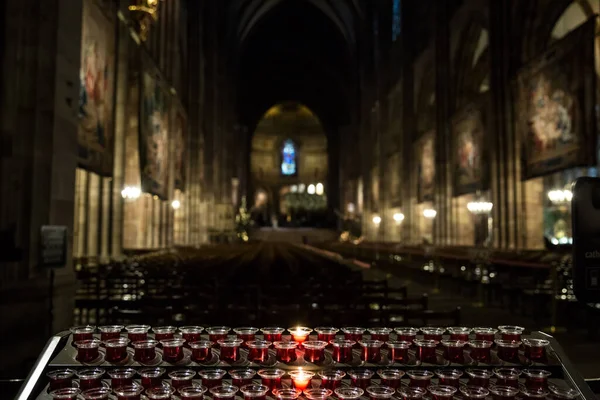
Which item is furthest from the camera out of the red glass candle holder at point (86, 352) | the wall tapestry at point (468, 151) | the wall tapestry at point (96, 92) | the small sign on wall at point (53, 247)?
the wall tapestry at point (468, 151)

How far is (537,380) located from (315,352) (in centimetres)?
103

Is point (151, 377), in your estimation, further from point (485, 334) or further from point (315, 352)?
point (485, 334)

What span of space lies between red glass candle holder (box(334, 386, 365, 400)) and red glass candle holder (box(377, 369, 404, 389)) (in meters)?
0.20

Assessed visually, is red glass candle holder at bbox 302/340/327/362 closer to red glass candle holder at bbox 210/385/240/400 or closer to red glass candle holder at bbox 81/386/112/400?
red glass candle holder at bbox 210/385/240/400

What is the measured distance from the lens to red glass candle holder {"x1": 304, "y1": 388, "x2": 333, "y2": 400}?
2374 millimetres

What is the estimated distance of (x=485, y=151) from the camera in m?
22.0

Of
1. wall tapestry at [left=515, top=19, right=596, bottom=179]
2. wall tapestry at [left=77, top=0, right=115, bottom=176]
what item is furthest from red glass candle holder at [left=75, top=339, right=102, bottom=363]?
wall tapestry at [left=515, top=19, right=596, bottom=179]

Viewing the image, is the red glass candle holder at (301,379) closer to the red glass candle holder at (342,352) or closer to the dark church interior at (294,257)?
the dark church interior at (294,257)

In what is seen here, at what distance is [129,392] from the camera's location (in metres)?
2.34

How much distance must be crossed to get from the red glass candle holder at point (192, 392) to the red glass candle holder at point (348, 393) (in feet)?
1.86

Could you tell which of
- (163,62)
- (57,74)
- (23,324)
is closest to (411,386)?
(23,324)

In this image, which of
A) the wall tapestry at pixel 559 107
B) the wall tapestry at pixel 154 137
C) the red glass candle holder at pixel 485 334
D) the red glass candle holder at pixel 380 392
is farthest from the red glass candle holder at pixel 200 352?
the wall tapestry at pixel 154 137

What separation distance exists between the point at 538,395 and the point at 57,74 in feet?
21.4

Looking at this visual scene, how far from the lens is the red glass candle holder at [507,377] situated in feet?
8.38
